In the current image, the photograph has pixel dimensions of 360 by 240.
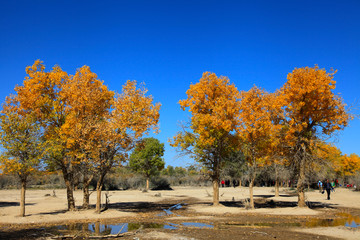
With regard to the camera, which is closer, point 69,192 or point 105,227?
point 105,227

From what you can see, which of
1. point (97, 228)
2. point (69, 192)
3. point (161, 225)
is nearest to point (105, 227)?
A: point (97, 228)

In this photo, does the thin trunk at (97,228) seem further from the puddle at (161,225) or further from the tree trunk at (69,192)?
the tree trunk at (69,192)

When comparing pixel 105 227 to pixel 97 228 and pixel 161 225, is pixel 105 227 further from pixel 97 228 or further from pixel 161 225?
pixel 161 225

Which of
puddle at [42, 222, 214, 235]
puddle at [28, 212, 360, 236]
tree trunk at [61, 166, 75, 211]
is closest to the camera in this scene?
puddle at [42, 222, 214, 235]

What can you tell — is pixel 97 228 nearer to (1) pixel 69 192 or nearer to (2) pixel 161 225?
(2) pixel 161 225

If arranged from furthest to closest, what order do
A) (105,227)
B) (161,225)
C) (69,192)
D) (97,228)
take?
(69,192) < (161,225) < (105,227) < (97,228)

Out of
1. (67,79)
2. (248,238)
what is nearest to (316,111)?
(248,238)

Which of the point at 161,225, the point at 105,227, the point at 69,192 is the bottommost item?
the point at 161,225

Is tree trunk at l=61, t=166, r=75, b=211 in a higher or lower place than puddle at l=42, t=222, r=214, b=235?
higher

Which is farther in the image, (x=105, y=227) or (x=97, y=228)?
(x=105, y=227)

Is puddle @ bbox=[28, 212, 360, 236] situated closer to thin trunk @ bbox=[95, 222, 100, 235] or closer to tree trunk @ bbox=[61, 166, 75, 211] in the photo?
thin trunk @ bbox=[95, 222, 100, 235]

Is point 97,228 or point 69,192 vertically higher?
point 69,192

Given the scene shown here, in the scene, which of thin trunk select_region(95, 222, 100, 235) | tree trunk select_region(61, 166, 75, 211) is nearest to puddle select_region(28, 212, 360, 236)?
thin trunk select_region(95, 222, 100, 235)

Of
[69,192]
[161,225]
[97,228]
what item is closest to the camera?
[97,228]
